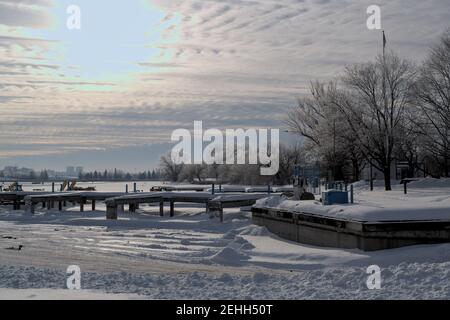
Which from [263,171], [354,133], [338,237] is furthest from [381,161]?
[263,171]

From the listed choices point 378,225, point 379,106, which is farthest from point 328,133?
point 378,225

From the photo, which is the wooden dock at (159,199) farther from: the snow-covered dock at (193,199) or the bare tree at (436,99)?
the bare tree at (436,99)

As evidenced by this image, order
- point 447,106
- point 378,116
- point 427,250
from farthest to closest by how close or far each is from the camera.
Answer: point 378,116
point 447,106
point 427,250

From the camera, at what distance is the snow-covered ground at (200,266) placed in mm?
10750

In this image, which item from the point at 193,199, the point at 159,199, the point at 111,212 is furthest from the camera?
the point at 193,199

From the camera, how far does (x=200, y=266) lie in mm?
16969

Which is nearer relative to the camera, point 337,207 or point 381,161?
point 337,207

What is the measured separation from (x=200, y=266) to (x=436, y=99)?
3718cm

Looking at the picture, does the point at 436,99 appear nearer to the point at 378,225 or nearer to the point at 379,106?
the point at 379,106

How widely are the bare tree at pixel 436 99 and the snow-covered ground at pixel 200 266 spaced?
2324 cm

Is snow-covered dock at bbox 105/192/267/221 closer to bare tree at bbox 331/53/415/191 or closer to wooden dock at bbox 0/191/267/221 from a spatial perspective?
wooden dock at bbox 0/191/267/221

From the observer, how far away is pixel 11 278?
40.6 feet
